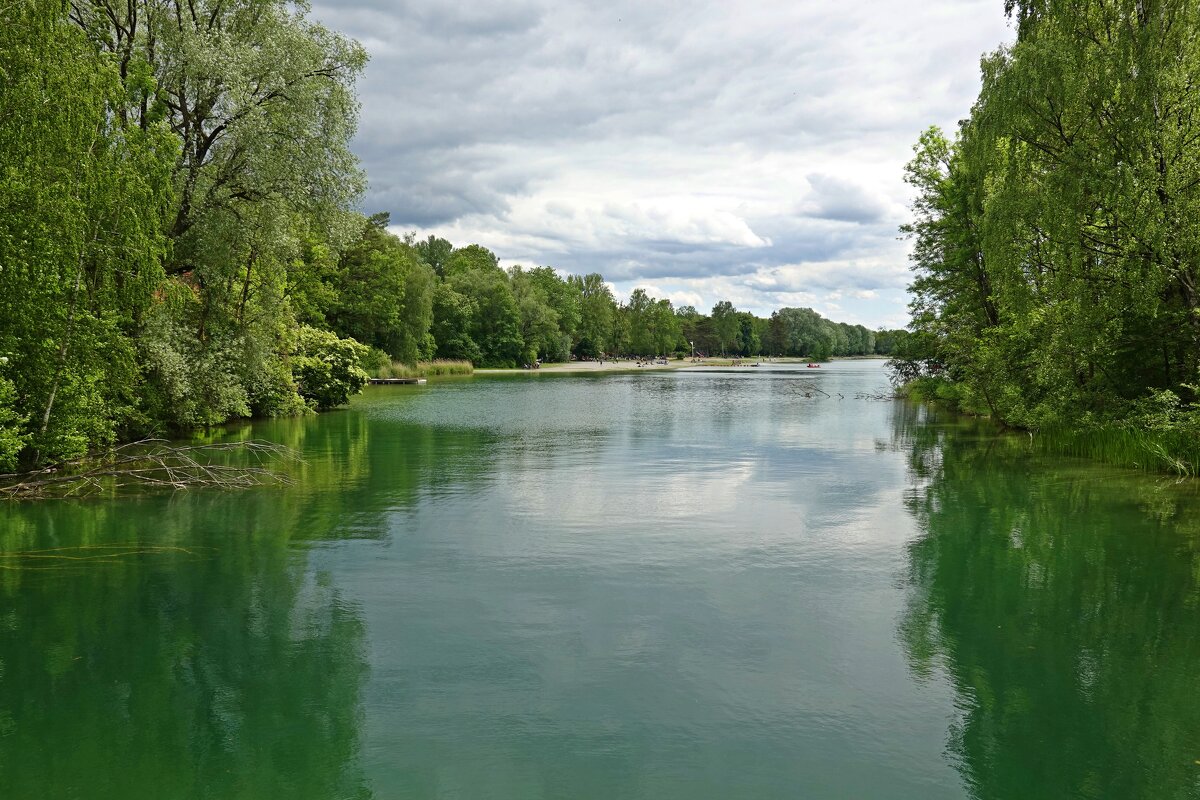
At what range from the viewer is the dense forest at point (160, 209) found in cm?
1509

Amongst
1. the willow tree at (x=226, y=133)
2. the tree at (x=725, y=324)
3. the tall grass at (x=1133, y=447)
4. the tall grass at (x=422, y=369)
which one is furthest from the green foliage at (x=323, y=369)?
the tree at (x=725, y=324)

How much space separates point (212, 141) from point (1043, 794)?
25.0m

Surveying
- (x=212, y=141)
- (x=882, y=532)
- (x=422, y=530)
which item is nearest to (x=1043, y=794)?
(x=882, y=532)

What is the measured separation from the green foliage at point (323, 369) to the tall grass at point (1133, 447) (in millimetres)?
30881

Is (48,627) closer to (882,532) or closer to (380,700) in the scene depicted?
(380,700)

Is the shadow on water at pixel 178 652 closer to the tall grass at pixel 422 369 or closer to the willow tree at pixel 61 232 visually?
the willow tree at pixel 61 232

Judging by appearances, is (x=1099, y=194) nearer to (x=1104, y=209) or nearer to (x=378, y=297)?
(x=1104, y=209)

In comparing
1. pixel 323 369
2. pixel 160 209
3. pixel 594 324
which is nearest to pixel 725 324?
pixel 594 324

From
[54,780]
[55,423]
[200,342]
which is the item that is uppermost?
[200,342]

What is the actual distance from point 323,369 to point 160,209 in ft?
61.6

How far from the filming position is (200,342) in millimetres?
24719

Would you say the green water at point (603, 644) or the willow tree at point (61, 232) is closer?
the green water at point (603, 644)

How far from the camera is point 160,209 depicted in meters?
20.1

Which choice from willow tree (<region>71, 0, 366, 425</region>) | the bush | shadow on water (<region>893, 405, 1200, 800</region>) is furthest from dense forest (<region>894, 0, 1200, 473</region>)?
the bush
